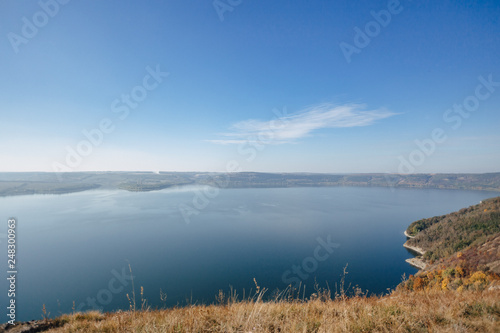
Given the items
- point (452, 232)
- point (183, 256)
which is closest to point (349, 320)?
point (183, 256)

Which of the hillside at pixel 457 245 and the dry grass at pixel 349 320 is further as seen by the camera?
the hillside at pixel 457 245

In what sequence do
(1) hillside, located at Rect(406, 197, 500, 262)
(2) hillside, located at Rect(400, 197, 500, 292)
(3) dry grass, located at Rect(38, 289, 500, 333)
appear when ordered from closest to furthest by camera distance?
(3) dry grass, located at Rect(38, 289, 500, 333), (2) hillside, located at Rect(400, 197, 500, 292), (1) hillside, located at Rect(406, 197, 500, 262)

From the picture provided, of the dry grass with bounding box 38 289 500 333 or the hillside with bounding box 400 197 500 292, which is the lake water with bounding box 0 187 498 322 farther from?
the dry grass with bounding box 38 289 500 333

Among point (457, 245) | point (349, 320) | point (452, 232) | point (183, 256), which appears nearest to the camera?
point (349, 320)

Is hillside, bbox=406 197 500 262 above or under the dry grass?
under

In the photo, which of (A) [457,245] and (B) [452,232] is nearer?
(A) [457,245]

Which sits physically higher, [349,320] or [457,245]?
[349,320]

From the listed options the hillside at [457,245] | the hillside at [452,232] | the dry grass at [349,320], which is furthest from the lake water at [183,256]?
the dry grass at [349,320]

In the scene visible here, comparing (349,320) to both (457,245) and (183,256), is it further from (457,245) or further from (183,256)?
(457,245)

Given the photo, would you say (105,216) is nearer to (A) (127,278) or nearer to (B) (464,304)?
(A) (127,278)

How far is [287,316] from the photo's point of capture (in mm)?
2416

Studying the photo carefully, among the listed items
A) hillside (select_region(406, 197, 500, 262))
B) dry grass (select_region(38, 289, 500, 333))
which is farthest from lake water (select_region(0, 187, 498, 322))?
dry grass (select_region(38, 289, 500, 333))

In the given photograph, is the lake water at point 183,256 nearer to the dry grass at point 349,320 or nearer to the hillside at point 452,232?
the hillside at point 452,232

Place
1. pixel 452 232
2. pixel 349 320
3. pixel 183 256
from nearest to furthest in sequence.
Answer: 1. pixel 349 320
2. pixel 183 256
3. pixel 452 232
